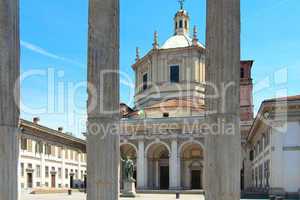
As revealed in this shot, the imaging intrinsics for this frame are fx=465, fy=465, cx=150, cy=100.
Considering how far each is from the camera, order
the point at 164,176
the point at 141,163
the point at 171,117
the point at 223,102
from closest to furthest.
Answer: the point at 223,102 → the point at 171,117 → the point at 141,163 → the point at 164,176

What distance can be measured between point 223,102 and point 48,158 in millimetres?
42555

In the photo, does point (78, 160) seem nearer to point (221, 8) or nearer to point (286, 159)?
point (286, 159)

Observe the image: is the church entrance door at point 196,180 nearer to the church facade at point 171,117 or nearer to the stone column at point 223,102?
the church facade at point 171,117

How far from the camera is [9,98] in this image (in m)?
10.4

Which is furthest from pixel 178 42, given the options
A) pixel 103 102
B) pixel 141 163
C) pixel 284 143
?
pixel 103 102

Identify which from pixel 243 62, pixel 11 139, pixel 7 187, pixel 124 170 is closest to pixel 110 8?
pixel 11 139

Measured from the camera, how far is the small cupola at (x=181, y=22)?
59906 mm

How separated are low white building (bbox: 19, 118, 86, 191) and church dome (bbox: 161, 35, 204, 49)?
1620 cm

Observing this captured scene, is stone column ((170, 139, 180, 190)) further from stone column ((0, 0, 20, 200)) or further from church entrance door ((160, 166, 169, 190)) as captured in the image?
stone column ((0, 0, 20, 200))

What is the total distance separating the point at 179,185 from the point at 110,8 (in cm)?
4093

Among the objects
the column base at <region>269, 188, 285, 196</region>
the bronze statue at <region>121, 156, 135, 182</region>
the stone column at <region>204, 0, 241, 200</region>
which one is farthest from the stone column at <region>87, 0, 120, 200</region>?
the bronze statue at <region>121, 156, 135, 182</region>

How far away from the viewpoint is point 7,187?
10.2 meters

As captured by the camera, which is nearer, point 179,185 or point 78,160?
point 179,185

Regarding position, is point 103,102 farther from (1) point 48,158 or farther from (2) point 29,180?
(1) point 48,158
